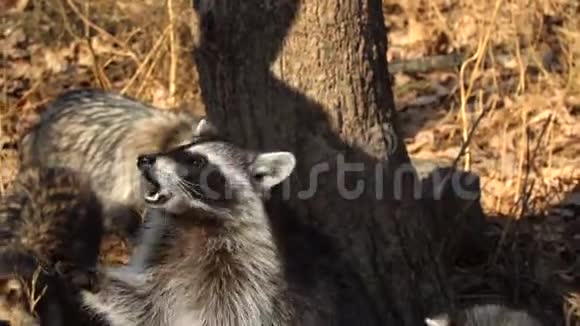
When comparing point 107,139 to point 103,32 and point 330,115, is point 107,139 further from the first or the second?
point 330,115

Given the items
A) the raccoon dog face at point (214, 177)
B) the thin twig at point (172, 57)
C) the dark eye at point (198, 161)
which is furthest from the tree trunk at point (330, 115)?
the thin twig at point (172, 57)

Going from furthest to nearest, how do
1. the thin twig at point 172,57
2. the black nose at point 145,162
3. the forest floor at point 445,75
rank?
the thin twig at point 172,57 < the forest floor at point 445,75 < the black nose at point 145,162

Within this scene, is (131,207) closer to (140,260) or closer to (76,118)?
(76,118)

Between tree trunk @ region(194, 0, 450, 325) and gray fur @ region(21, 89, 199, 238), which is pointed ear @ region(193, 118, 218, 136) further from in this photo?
gray fur @ region(21, 89, 199, 238)

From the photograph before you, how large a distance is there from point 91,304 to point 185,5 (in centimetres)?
397

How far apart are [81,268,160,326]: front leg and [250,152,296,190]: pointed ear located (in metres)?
0.62

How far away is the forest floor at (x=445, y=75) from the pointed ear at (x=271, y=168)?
7.22 feet

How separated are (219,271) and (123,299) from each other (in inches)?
15.9

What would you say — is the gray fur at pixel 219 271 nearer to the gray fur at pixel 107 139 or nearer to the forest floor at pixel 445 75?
the gray fur at pixel 107 139

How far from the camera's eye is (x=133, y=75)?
10.1m

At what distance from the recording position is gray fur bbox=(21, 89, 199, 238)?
7762 millimetres

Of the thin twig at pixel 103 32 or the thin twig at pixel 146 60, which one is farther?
the thin twig at pixel 103 32

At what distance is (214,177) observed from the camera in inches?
225

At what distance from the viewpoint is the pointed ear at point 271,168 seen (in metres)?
5.70
